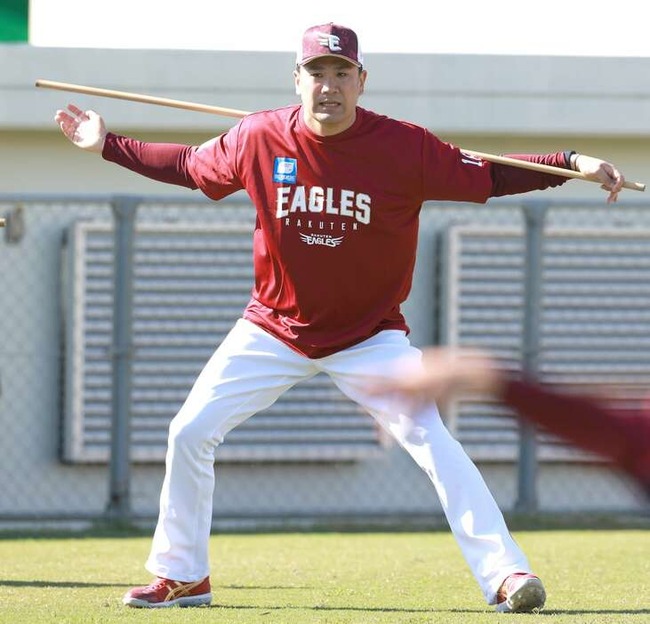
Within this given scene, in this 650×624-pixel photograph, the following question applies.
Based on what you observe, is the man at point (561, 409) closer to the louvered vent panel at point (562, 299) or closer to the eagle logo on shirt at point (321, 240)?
the eagle logo on shirt at point (321, 240)

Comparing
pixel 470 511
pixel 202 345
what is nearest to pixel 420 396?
pixel 470 511

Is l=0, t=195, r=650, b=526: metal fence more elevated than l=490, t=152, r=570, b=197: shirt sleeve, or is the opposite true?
l=490, t=152, r=570, b=197: shirt sleeve

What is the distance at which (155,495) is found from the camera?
993cm

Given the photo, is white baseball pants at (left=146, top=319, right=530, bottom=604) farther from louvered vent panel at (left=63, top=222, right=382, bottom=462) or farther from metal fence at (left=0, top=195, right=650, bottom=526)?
louvered vent panel at (left=63, top=222, right=382, bottom=462)

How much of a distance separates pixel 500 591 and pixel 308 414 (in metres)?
4.76

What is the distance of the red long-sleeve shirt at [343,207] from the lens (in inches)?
219

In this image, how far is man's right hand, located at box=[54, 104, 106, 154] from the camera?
591 cm

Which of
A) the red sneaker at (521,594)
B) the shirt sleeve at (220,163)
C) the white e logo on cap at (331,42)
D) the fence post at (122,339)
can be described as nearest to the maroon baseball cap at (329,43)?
the white e logo on cap at (331,42)

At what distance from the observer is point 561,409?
255 cm

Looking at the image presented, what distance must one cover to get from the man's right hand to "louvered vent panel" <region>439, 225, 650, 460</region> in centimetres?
441

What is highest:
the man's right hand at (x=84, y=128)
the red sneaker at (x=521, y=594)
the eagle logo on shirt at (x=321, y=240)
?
the man's right hand at (x=84, y=128)

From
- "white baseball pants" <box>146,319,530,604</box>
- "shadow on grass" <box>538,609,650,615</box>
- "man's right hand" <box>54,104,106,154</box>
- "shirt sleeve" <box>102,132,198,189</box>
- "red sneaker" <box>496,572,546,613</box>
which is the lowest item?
"shadow on grass" <box>538,609,650,615</box>

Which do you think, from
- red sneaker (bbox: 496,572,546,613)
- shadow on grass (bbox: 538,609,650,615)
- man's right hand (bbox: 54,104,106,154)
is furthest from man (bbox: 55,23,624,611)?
man's right hand (bbox: 54,104,106,154)

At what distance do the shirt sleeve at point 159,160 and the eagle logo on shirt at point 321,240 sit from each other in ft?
1.87
